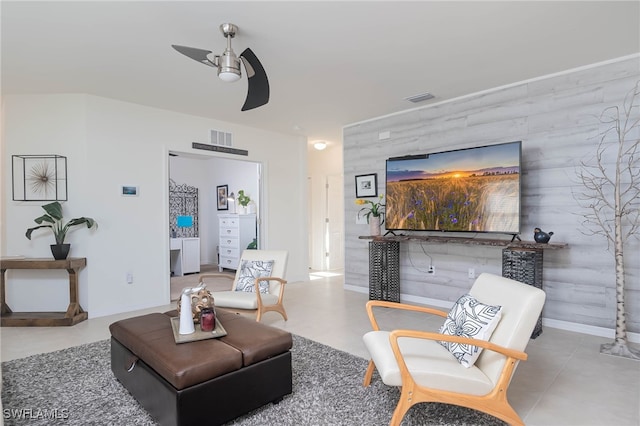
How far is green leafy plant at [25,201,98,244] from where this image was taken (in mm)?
3873

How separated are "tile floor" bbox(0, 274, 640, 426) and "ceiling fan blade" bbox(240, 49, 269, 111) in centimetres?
220

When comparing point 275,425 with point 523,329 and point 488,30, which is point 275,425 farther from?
point 488,30

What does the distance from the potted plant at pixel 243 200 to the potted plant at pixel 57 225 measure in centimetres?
349

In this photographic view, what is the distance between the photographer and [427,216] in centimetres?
435

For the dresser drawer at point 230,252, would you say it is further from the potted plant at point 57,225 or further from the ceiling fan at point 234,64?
the ceiling fan at point 234,64

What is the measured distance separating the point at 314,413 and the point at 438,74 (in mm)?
3261

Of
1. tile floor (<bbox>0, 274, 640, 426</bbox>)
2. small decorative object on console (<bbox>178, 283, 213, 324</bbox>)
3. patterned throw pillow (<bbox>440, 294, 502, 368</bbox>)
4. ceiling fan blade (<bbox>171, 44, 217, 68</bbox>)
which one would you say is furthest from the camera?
small decorative object on console (<bbox>178, 283, 213, 324</bbox>)

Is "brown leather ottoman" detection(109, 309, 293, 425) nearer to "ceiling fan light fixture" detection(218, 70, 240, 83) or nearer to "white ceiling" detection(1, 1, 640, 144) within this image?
"ceiling fan light fixture" detection(218, 70, 240, 83)

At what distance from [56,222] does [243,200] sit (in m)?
3.64

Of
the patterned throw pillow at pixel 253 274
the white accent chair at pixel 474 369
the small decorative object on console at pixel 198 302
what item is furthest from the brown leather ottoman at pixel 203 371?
the patterned throw pillow at pixel 253 274

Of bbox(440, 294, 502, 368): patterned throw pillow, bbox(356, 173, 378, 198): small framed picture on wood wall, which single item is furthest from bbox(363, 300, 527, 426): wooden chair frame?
bbox(356, 173, 378, 198): small framed picture on wood wall

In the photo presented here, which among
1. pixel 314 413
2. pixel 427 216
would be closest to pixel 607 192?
pixel 427 216

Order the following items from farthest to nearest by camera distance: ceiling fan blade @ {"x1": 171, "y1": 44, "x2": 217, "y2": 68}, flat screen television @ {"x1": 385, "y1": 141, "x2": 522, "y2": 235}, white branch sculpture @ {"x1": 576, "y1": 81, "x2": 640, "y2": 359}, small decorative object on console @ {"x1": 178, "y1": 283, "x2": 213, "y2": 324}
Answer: flat screen television @ {"x1": 385, "y1": 141, "x2": 522, "y2": 235} → white branch sculpture @ {"x1": 576, "y1": 81, "x2": 640, "y2": 359} → small decorative object on console @ {"x1": 178, "y1": 283, "x2": 213, "y2": 324} → ceiling fan blade @ {"x1": 171, "y1": 44, "x2": 217, "y2": 68}

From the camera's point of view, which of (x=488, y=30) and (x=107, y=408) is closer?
(x=107, y=408)
